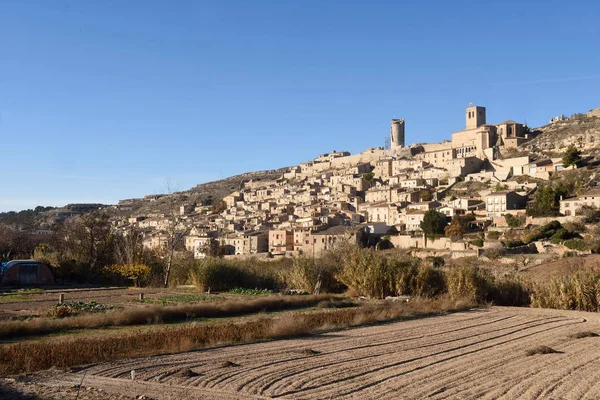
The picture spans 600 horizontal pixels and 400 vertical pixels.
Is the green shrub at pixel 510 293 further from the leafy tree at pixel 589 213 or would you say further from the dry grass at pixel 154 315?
the leafy tree at pixel 589 213

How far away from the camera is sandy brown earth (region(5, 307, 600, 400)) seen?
825cm

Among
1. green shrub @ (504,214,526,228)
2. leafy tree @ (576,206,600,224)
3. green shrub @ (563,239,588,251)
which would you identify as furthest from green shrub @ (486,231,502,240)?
green shrub @ (563,239,588,251)

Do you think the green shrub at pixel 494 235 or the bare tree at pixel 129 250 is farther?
the green shrub at pixel 494 235

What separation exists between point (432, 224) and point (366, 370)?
4272 cm

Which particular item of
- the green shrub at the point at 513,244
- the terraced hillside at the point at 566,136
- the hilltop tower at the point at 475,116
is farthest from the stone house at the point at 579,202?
the hilltop tower at the point at 475,116

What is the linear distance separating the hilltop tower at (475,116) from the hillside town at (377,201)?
15 centimetres

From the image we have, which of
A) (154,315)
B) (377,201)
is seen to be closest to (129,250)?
(154,315)

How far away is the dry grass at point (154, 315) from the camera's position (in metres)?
12.7

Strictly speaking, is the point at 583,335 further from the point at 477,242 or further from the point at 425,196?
the point at 425,196

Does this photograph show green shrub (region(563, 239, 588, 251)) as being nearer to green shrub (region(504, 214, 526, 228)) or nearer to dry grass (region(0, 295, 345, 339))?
green shrub (region(504, 214, 526, 228))

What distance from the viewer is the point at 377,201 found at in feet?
235

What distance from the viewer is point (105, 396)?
25.3 feet

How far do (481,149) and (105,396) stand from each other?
2851 inches

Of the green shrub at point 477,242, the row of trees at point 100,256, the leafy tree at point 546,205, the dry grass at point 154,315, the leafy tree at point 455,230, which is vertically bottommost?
the dry grass at point 154,315
